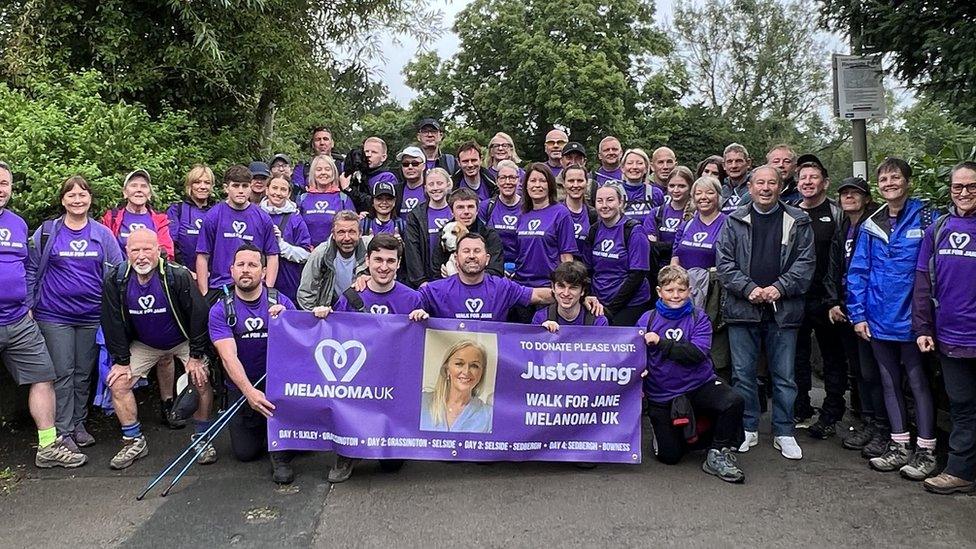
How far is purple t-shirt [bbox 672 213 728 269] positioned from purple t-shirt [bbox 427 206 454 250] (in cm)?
200

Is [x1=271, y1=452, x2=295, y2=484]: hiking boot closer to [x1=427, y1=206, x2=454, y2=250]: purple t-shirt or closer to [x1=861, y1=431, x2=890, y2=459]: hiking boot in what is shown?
[x1=427, y1=206, x2=454, y2=250]: purple t-shirt

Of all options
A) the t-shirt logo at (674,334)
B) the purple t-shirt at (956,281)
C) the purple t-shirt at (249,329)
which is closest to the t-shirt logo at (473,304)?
the t-shirt logo at (674,334)

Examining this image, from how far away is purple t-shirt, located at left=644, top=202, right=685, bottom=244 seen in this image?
697cm

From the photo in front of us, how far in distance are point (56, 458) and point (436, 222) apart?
11.3 feet

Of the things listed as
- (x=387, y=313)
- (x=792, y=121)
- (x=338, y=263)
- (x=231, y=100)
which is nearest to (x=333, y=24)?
(x=231, y=100)

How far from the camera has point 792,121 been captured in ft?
120

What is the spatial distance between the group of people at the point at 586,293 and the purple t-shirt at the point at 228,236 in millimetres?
18

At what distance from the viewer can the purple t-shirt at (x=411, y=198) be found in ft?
24.3

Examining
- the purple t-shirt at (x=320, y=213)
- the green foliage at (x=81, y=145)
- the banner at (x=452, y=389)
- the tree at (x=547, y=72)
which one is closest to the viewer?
the banner at (x=452, y=389)

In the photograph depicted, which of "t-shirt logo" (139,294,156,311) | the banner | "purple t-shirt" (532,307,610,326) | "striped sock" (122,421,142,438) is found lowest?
"striped sock" (122,421,142,438)

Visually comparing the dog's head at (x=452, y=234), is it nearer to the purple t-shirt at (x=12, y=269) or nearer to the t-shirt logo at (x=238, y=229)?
the t-shirt logo at (x=238, y=229)

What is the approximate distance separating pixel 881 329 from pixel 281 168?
5.99 m

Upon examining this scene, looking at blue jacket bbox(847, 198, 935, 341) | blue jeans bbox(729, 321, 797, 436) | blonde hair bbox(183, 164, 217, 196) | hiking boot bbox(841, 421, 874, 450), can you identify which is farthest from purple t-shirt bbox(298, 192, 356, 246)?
hiking boot bbox(841, 421, 874, 450)

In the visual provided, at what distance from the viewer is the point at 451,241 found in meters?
6.32
